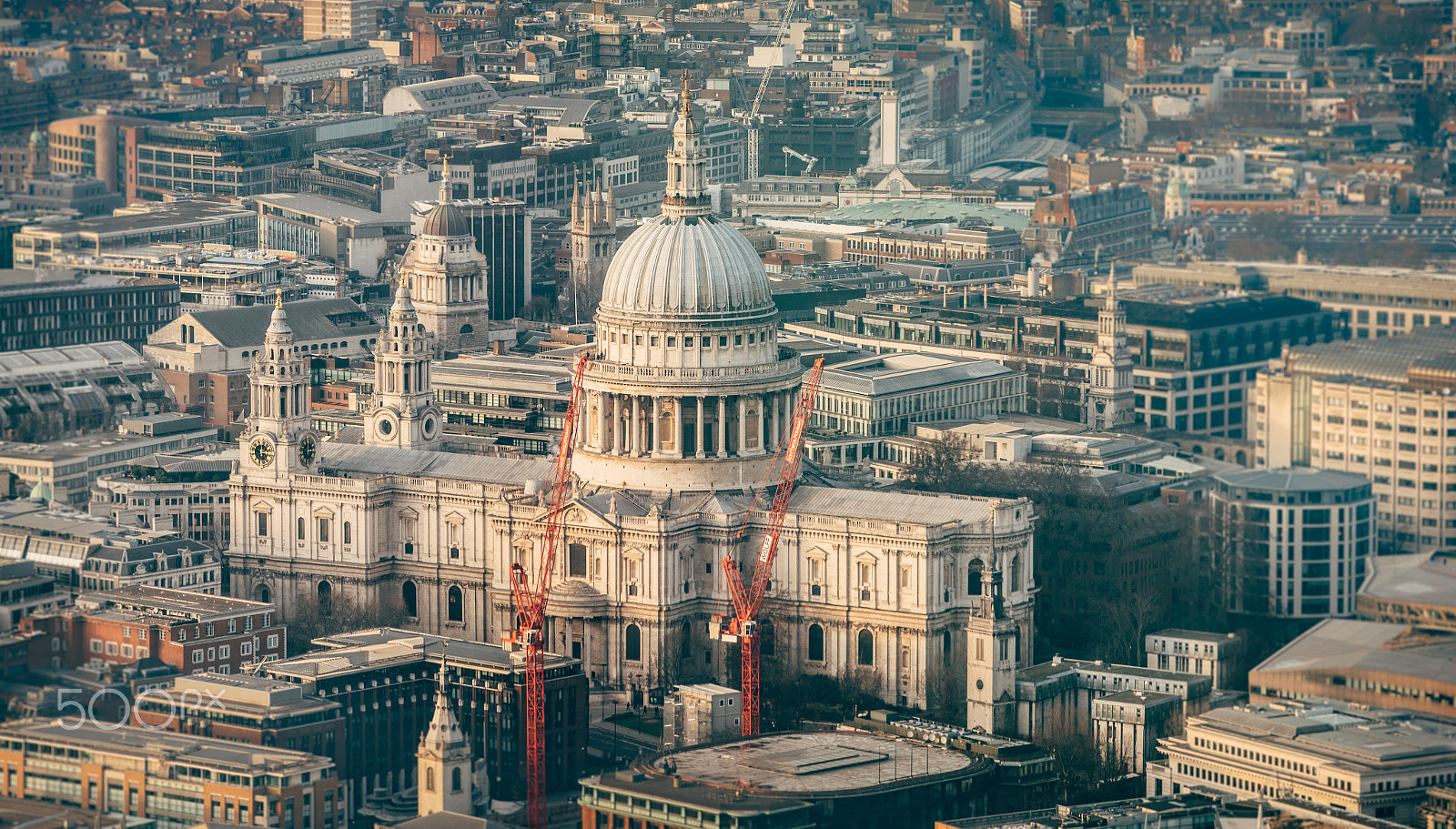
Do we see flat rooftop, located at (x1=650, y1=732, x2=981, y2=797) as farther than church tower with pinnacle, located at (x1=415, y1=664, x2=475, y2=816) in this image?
No

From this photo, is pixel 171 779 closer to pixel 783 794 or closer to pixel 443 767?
pixel 443 767

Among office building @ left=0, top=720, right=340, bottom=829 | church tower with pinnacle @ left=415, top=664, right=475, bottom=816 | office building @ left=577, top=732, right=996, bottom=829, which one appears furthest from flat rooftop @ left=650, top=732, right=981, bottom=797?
office building @ left=0, top=720, right=340, bottom=829

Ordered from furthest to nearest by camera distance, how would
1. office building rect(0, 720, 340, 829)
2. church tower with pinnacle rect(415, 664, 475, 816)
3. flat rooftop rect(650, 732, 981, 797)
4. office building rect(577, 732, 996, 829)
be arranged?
church tower with pinnacle rect(415, 664, 475, 816) < flat rooftop rect(650, 732, 981, 797) < office building rect(0, 720, 340, 829) < office building rect(577, 732, 996, 829)

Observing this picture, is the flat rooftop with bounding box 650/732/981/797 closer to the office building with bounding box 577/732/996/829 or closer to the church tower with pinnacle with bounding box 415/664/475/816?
the office building with bounding box 577/732/996/829

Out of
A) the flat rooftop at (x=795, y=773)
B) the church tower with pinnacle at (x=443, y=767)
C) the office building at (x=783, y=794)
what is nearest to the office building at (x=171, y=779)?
the church tower with pinnacle at (x=443, y=767)

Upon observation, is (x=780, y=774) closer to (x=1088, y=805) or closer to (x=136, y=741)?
(x=1088, y=805)

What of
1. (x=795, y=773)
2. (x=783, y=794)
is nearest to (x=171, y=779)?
(x=783, y=794)

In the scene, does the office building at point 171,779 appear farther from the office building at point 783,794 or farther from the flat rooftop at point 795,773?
the flat rooftop at point 795,773
